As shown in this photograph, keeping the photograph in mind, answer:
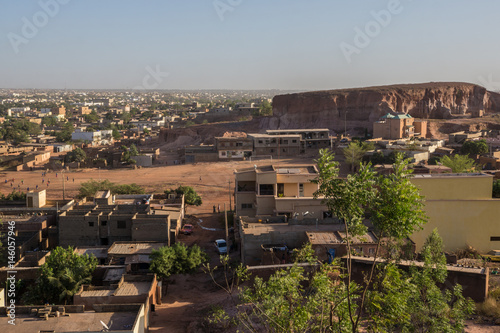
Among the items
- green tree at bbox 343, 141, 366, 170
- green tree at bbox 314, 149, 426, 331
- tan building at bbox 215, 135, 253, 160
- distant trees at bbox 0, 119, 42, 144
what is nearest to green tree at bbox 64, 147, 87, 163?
tan building at bbox 215, 135, 253, 160

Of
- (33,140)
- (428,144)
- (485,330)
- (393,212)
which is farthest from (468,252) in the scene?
(33,140)

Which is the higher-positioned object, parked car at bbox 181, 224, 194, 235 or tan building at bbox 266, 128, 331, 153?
tan building at bbox 266, 128, 331, 153

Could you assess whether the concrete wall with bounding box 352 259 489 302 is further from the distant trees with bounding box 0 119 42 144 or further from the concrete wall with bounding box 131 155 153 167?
the distant trees with bounding box 0 119 42 144

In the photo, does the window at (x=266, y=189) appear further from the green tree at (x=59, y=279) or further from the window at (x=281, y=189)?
the green tree at (x=59, y=279)

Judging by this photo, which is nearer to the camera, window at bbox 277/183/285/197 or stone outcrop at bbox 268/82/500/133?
window at bbox 277/183/285/197

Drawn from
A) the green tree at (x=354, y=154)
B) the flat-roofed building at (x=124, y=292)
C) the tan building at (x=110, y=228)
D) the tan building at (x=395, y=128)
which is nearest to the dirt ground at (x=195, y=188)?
the flat-roofed building at (x=124, y=292)

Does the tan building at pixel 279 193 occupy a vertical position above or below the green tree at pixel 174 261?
above

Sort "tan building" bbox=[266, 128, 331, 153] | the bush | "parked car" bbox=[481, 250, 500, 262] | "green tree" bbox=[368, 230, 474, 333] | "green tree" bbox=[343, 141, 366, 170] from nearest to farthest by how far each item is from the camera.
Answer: "green tree" bbox=[368, 230, 474, 333] → the bush → "parked car" bbox=[481, 250, 500, 262] → "green tree" bbox=[343, 141, 366, 170] → "tan building" bbox=[266, 128, 331, 153]
